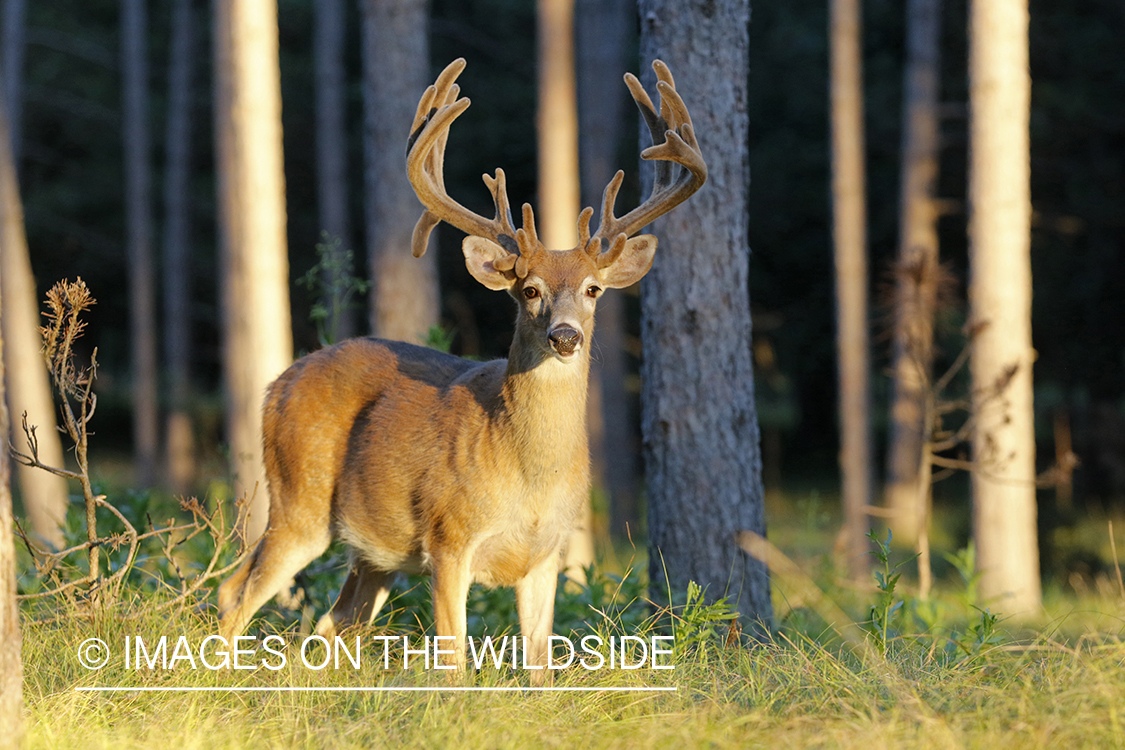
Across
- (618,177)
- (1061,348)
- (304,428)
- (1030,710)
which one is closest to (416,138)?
(618,177)

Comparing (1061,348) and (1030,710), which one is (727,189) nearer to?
(1030,710)

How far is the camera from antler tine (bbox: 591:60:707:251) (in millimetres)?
5375

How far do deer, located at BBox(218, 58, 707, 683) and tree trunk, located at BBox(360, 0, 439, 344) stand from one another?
2.97 m

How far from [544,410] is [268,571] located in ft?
5.38

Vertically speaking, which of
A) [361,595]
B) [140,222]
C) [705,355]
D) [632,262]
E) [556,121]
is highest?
[556,121]

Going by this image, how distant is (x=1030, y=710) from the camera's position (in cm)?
400

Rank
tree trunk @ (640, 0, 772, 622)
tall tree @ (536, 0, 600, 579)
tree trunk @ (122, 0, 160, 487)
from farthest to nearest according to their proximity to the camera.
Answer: tree trunk @ (122, 0, 160, 487) → tall tree @ (536, 0, 600, 579) → tree trunk @ (640, 0, 772, 622)

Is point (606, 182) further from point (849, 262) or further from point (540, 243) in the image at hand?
point (540, 243)

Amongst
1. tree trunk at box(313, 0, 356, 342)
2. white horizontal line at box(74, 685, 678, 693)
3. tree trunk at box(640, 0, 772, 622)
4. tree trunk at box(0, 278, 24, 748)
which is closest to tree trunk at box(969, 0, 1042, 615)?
tree trunk at box(640, 0, 772, 622)

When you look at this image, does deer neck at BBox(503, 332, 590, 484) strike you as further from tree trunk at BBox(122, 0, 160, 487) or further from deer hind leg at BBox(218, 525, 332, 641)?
tree trunk at BBox(122, 0, 160, 487)

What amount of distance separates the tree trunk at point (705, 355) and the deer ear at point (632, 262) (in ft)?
2.62

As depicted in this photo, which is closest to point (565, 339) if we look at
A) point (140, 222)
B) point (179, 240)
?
point (140, 222)

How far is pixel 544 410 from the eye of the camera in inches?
207

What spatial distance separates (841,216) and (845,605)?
23.8 ft
